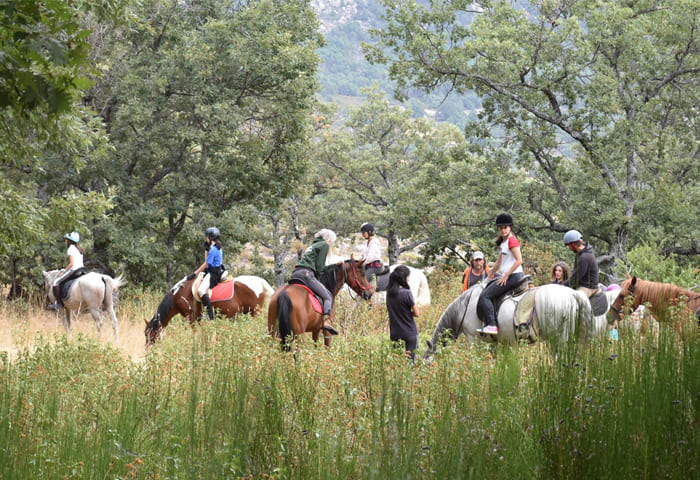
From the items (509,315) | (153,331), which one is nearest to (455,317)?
(509,315)

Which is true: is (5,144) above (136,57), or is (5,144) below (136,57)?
below

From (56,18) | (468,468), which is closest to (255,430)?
(468,468)

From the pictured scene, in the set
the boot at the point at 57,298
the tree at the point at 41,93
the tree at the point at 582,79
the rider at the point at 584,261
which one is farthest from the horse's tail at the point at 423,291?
the tree at the point at 41,93

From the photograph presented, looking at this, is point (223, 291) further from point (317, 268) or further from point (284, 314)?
point (284, 314)

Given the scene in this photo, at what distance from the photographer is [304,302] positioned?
8.96 meters

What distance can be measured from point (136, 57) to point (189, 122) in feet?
8.08

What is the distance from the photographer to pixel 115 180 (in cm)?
1900

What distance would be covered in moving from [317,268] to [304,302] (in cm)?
59

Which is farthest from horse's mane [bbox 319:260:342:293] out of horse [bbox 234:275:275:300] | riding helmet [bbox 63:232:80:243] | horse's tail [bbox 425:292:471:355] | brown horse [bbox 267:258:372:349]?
riding helmet [bbox 63:232:80:243]

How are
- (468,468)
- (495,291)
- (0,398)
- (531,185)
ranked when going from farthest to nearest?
(531,185)
(495,291)
(0,398)
(468,468)

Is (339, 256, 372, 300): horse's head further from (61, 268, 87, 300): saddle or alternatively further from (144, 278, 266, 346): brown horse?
(61, 268, 87, 300): saddle

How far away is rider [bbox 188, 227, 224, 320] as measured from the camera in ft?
39.3

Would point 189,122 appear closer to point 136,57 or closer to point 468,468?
point 136,57

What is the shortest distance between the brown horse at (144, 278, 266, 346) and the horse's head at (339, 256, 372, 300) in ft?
7.20
